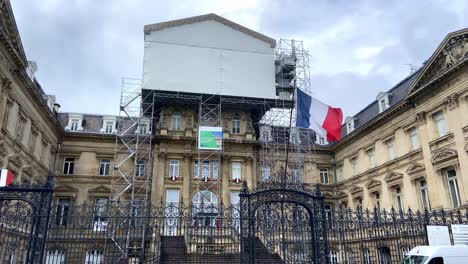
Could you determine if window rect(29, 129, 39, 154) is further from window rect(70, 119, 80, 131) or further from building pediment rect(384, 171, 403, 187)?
building pediment rect(384, 171, 403, 187)

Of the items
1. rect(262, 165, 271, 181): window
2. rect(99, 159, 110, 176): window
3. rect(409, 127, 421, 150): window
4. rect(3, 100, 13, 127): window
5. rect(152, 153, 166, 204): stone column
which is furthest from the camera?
rect(262, 165, 271, 181): window

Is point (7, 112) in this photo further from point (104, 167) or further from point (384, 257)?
point (384, 257)

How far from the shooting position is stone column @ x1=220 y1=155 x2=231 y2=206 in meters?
32.0

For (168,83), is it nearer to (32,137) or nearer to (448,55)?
(32,137)

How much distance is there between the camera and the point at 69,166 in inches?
1323

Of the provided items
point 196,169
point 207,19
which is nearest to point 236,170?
point 196,169

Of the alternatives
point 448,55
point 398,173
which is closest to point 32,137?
point 398,173

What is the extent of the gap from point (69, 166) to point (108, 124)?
5261mm

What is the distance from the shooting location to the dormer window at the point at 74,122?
35.6 m

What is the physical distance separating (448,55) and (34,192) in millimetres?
23333

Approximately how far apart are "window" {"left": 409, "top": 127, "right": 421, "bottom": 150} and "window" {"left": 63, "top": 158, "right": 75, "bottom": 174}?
2786cm

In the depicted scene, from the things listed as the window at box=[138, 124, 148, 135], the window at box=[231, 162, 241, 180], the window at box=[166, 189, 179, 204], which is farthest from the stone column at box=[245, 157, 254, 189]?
the window at box=[138, 124, 148, 135]

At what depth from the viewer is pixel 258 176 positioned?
34.4 metres

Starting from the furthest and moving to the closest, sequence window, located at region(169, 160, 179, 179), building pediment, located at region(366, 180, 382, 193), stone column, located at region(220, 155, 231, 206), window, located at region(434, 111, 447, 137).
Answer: window, located at region(169, 160, 179, 179) < stone column, located at region(220, 155, 231, 206) < building pediment, located at region(366, 180, 382, 193) < window, located at region(434, 111, 447, 137)
